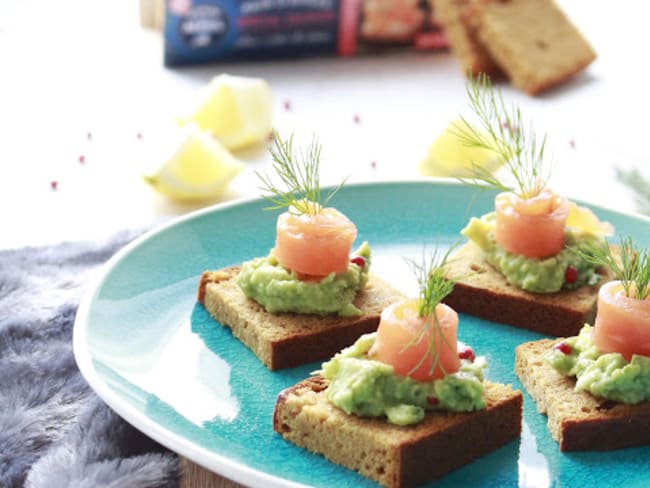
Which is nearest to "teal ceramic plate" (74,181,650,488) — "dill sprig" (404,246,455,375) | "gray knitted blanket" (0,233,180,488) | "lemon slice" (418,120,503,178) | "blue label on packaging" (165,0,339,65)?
"gray knitted blanket" (0,233,180,488)

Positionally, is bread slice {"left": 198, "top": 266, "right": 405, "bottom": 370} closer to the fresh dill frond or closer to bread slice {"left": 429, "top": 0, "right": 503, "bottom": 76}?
the fresh dill frond

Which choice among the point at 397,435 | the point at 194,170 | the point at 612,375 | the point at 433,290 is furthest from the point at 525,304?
the point at 194,170

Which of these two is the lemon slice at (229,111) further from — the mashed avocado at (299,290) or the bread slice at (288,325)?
the mashed avocado at (299,290)

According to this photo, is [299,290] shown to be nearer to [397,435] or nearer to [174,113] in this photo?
[397,435]

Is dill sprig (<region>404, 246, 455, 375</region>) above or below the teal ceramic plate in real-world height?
above

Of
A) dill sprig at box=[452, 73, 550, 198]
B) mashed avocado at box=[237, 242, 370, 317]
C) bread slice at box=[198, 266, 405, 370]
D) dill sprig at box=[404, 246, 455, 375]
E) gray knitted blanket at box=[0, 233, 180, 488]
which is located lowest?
gray knitted blanket at box=[0, 233, 180, 488]

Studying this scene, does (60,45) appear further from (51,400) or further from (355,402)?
(355,402)
